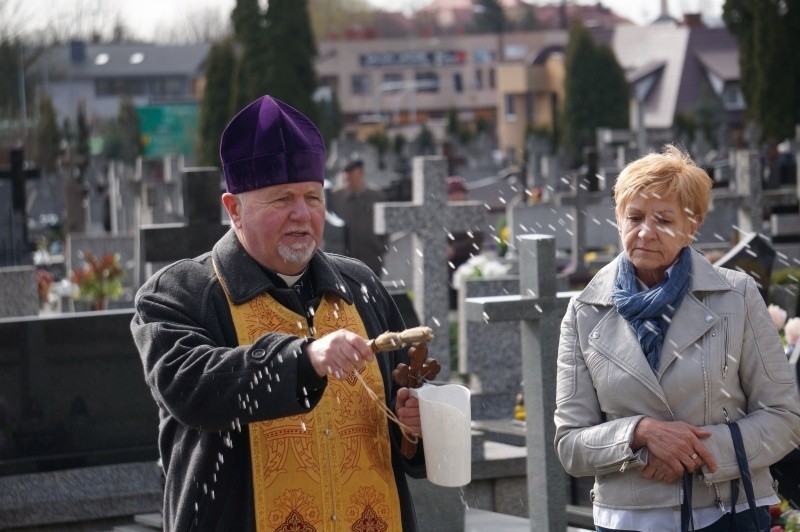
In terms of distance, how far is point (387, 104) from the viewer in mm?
90500

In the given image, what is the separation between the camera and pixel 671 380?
382 centimetres

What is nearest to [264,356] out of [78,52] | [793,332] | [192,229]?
[793,332]

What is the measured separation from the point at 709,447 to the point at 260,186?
131 centimetres

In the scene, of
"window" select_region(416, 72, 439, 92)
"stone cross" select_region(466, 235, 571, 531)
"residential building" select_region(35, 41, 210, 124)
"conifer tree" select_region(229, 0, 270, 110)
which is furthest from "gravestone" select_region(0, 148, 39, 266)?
"residential building" select_region(35, 41, 210, 124)

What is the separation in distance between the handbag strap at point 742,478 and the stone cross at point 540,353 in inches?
67.7

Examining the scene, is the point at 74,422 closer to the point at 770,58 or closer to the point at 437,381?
the point at 437,381

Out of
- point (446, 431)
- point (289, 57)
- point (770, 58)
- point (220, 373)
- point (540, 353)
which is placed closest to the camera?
point (220, 373)

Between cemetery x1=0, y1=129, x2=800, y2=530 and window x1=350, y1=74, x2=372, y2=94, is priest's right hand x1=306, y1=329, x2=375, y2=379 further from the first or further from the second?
window x1=350, y1=74, x2=372, y2=94

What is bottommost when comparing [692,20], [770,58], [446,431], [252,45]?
[446,431]

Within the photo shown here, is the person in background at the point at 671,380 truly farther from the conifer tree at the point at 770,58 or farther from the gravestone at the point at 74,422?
the conifer tree at the point at 770,58

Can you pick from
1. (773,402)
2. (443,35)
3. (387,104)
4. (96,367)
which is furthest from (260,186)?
(443,35)

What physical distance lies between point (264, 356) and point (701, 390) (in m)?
1.20

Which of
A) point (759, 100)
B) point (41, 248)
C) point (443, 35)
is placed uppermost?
point (443, 35)

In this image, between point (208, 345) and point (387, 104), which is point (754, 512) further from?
point (387, 104)
